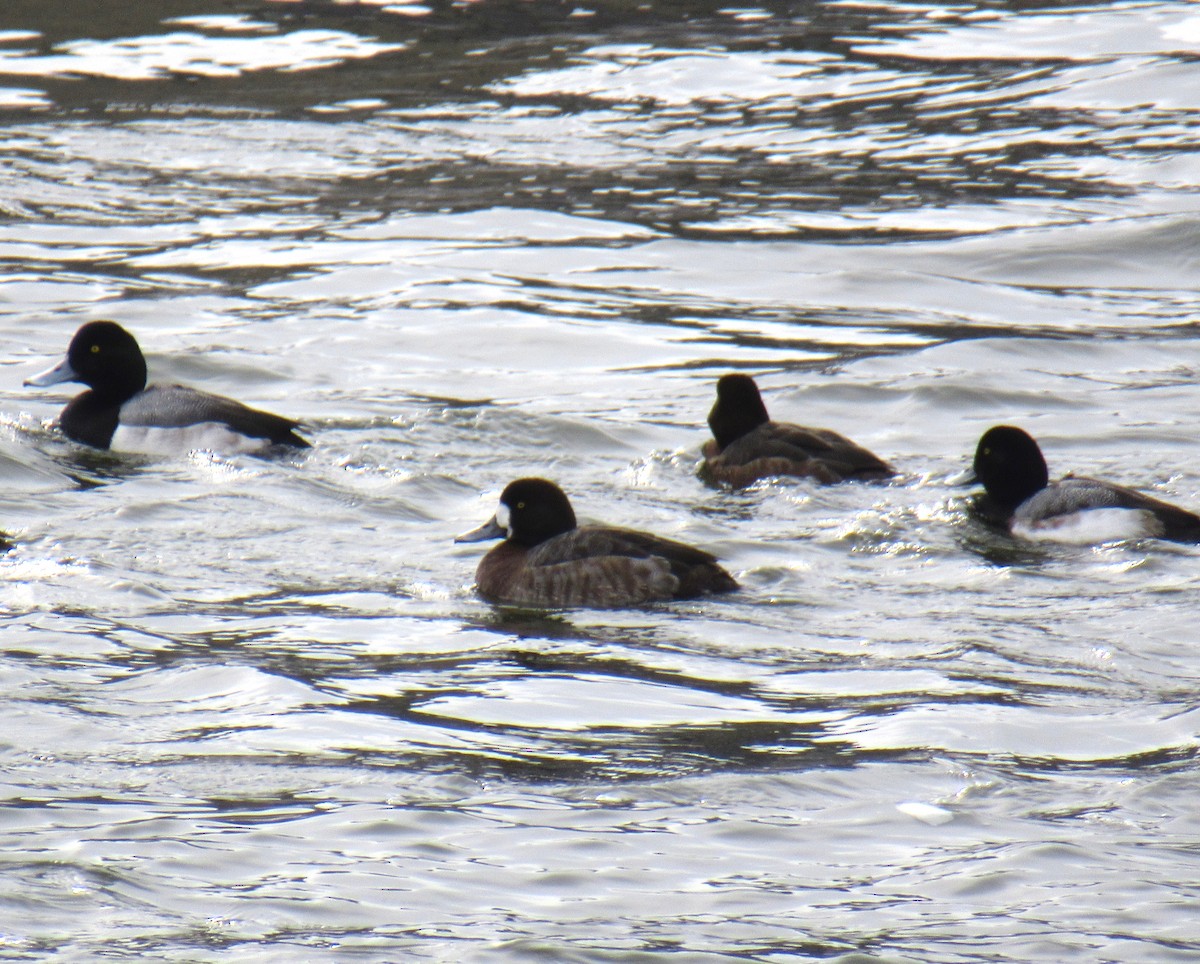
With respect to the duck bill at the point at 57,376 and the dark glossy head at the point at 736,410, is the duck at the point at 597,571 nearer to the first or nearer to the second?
the dark glossy head at the point at 736,410

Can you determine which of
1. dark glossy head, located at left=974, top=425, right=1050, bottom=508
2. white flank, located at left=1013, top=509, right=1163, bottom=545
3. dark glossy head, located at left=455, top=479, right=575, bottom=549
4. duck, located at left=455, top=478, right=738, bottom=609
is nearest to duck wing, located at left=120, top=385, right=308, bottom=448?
dark glossy head, located at left=455, top=479, right=575, bottom=549

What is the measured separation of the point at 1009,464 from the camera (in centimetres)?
1051

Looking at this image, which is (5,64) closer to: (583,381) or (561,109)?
(561,109)

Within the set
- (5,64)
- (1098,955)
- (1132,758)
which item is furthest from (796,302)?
(5,64)

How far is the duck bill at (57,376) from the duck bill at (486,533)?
4125 mm

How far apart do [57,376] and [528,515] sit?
15.1 feet

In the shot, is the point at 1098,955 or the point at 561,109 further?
the point at 561,109

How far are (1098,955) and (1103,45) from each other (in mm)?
21241

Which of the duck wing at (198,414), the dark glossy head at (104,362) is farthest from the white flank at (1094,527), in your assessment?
the dark glossy head at (104,362)

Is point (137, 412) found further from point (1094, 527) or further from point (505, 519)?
point (1094, 527)

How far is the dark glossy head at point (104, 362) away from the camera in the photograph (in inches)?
495

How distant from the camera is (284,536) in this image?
32.7 feet

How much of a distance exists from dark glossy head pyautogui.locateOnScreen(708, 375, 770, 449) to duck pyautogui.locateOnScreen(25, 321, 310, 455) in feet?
8.01

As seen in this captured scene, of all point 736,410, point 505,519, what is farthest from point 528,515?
point 736,410
